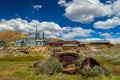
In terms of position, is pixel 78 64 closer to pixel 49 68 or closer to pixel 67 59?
pixel 67 59

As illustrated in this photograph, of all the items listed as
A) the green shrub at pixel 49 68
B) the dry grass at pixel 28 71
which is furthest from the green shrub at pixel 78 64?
the dry grass at pixel 28 71

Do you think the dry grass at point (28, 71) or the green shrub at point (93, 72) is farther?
the dry grass at point (28, 71)

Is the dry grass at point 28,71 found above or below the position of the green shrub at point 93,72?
below

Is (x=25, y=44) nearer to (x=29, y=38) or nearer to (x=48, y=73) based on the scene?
(x=29, y=38)

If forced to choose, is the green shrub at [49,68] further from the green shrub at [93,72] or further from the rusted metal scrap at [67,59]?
the rusted metal scrap at [67,59]

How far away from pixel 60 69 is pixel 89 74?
4030 millimetres

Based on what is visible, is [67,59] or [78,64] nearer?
[78,64]

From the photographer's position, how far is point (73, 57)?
28.6 m

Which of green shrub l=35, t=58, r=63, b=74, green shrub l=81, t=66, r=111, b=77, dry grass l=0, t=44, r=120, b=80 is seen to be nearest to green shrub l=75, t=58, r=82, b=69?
green shrub l=35, t=58, r=63, b=74

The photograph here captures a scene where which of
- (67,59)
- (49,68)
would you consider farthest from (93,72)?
(67,59)

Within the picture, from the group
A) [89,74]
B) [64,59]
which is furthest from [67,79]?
[64,59]

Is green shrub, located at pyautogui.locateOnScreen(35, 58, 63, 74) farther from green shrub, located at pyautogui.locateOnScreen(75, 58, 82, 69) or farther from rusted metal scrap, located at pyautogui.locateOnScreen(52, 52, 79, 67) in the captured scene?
rusted metal scrap, located at pyautogui.locateOnScreen(52, 52, 79, 67)

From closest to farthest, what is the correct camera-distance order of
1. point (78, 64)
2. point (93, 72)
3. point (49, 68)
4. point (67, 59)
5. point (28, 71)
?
point (93, 72)
point (49, 68)
point (78, 64)
point (28, 71)
point (67, 59)

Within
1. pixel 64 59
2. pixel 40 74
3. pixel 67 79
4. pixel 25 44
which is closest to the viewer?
pixel 67 79
